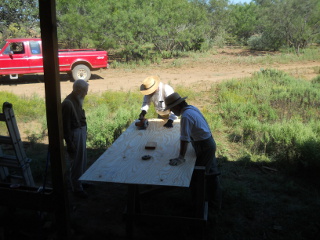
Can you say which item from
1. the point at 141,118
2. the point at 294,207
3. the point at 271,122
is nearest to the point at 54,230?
the point at 141,118

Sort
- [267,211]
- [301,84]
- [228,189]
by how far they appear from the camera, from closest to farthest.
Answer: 1. [267,211]
2. [228,189]
3. [301,84]

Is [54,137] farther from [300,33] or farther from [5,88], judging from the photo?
[300,33]

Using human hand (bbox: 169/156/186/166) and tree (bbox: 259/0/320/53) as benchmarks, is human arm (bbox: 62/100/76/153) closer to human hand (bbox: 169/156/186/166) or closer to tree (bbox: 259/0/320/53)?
human hand (bbox: 169/156/186/166)

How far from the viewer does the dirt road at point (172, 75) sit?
1324 cm

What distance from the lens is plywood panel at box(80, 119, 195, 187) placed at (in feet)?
12.0

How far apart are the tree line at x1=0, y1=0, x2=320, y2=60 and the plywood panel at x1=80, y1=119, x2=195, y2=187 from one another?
13.8 metres

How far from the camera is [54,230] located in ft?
14.2

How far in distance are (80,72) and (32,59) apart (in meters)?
1.96

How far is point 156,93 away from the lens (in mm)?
5914

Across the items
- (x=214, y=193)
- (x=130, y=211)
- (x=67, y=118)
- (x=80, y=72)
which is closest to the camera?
(x=130, y=211)

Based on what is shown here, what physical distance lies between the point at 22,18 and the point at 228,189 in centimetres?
1585

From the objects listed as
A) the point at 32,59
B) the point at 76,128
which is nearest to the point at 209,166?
the point at 76,128

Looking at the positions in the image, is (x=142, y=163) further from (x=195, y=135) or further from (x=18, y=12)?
(x=18, y=12)

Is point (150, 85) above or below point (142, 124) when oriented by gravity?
above
